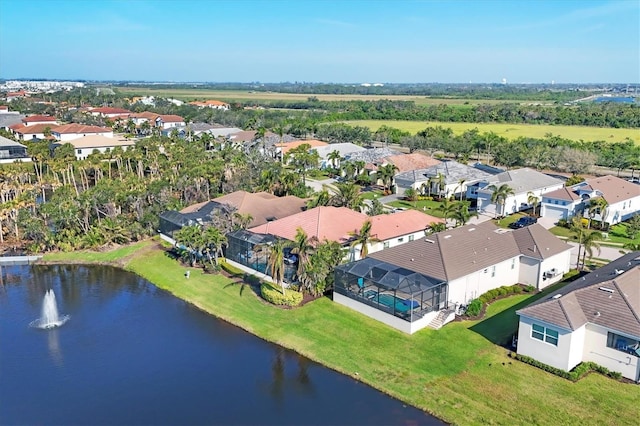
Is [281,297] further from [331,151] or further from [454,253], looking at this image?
[331,151]

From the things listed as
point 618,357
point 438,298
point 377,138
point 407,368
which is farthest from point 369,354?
point 377,138

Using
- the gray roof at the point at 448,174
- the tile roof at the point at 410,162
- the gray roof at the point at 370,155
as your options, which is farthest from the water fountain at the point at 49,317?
the gray roof at the point at 370,155

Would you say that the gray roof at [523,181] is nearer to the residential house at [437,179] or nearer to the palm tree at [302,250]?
the residential house at [437,179]

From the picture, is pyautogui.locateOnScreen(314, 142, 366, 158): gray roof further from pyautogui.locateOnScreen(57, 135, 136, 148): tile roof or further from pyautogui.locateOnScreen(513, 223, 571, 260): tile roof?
pyautogui.locateOnScreen(513, 223, 571, 260): tile roof

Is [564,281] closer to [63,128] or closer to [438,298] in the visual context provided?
[438,298]

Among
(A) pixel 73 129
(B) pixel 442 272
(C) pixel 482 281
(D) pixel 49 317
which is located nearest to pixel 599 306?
(C) pixel 482 281

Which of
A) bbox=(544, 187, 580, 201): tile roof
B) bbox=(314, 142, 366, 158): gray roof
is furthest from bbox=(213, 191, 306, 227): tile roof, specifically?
bbox=(314, 142, 366, 158): gray roof
